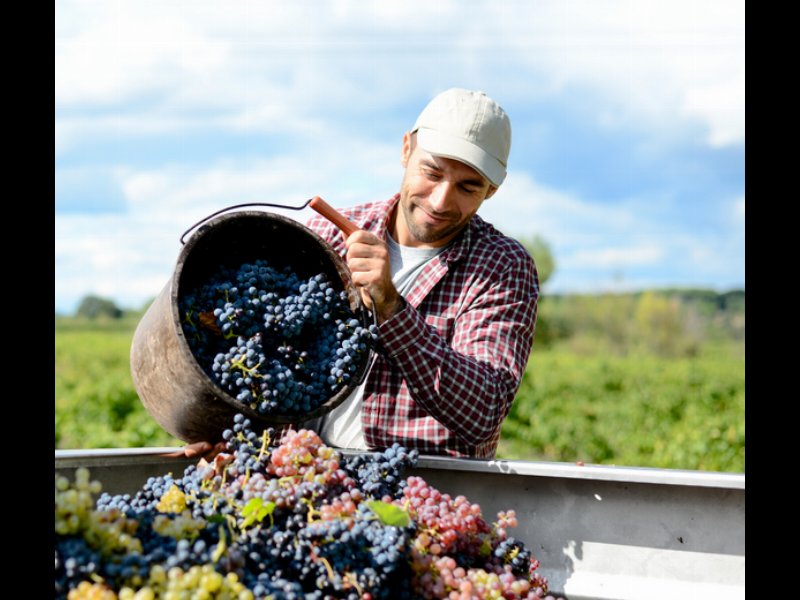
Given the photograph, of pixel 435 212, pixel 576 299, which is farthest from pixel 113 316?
pixel 435 212

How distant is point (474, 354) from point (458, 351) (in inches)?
3.3

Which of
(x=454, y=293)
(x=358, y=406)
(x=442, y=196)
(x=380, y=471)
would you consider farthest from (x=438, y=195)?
(x=380, y=471)

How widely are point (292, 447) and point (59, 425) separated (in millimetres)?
9820

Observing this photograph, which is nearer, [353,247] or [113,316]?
[353,247]

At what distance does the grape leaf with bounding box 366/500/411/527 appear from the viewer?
1.76m

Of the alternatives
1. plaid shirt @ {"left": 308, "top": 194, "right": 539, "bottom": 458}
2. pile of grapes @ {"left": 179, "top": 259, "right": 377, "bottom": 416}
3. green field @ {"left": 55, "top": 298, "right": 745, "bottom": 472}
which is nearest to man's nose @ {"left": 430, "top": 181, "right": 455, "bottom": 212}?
plaid shirt @ {"left": 308, "top": 194, "right": 539, "bottom": 458}

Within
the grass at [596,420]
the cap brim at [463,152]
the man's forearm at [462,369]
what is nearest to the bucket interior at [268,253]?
the man's forearm at [462,369]

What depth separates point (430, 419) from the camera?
2855 mm

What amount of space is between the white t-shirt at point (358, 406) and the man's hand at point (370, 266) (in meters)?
0.59

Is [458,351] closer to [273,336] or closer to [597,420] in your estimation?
[273,336]

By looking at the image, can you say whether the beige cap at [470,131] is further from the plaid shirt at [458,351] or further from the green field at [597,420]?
the green field at [597,420]

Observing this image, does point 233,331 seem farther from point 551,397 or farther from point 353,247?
point 551,397

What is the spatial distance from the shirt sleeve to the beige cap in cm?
38

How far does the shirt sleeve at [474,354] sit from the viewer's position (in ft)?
8.17
